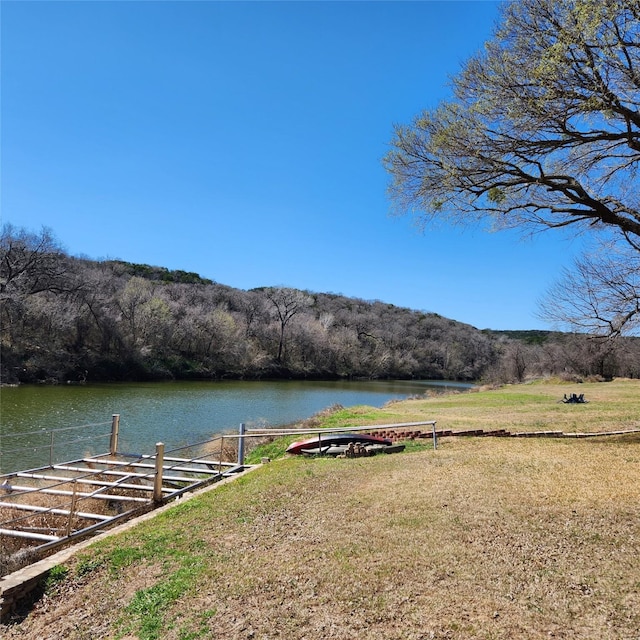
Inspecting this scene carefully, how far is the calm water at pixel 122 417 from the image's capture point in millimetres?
16484

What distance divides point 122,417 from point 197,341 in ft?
152

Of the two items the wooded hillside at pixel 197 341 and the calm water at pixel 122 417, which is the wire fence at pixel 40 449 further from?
the wooded hillside at pixel 197 341

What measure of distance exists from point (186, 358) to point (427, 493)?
61465mm

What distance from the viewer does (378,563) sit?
18.4 feet

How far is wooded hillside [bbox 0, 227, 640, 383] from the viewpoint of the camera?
1876 inches

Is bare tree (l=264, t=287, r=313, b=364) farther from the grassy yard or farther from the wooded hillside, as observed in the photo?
the grassy yard

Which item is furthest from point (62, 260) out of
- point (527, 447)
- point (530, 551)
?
point (530, 551)

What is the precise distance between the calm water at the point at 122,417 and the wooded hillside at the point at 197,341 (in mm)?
13187

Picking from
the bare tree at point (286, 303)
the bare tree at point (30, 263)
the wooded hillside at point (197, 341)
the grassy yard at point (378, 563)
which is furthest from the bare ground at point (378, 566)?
the bare tree at point (286, 303)

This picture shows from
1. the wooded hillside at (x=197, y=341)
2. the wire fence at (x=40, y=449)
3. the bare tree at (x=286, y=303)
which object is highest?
the bare tree at (x=286, y=303)

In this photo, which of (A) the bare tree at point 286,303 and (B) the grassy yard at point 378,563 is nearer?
(B) the grassy yard at point 378,563

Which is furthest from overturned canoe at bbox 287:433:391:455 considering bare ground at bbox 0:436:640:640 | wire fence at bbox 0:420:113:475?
wire fence at bbox 0:420:113:475

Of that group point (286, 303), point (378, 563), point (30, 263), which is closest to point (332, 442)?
point (378, 563)

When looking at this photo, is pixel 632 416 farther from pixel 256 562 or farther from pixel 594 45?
pixel 256 562
